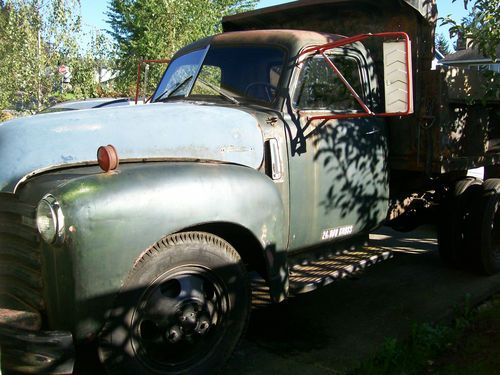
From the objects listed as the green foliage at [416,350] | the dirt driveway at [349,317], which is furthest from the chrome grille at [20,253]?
the green foliage at [416,350]

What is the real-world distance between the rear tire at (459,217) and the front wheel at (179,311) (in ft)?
9.61

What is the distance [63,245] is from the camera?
257 centimetres

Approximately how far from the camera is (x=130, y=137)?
3189mm

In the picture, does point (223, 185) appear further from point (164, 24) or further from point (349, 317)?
point (164, 24)

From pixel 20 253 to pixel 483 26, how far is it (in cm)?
364

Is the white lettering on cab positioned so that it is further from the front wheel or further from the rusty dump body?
the front wheel

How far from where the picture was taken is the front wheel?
2794mm

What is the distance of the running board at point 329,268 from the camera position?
3698 mm

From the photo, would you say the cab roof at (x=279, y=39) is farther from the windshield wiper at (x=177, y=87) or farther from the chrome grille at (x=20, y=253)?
the chrome grille at (x=20, y=253)

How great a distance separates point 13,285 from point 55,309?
40cm

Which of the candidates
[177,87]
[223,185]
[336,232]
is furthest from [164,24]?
[223,185]

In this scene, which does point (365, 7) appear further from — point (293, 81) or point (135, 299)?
point (135, 299)

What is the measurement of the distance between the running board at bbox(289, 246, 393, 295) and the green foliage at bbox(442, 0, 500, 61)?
182 cm

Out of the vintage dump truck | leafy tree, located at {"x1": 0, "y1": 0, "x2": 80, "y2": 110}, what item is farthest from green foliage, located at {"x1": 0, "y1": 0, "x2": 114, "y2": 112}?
the vintage dump truck
